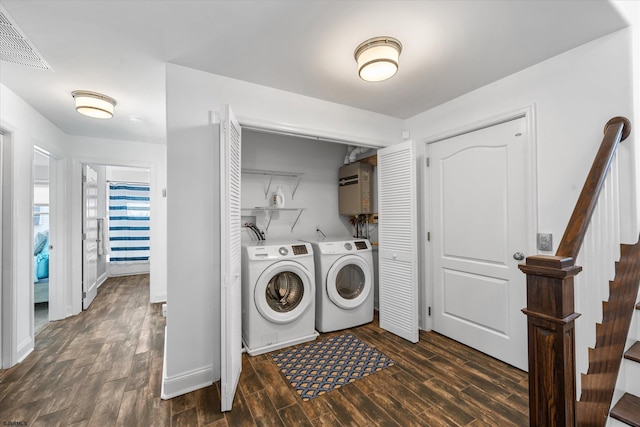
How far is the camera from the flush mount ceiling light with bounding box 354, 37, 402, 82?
5.69 ft

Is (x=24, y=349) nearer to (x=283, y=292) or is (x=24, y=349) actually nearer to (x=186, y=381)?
(x=186, y=381)

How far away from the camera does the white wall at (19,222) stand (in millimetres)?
2322

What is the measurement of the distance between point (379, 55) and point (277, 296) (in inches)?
88.2

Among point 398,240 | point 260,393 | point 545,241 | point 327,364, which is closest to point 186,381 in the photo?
point 260,393

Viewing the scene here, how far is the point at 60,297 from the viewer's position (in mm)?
3371

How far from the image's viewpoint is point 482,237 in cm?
246

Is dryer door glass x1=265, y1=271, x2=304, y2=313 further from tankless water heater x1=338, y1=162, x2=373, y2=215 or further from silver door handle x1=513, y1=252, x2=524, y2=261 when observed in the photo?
silver door handle x1=513, y1=252, x2=524, y2=261

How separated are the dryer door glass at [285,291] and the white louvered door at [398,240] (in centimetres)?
95

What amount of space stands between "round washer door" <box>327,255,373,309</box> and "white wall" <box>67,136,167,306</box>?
2588 millimetres

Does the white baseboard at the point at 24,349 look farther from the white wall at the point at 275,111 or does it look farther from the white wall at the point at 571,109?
the white wall at the point at 571,109

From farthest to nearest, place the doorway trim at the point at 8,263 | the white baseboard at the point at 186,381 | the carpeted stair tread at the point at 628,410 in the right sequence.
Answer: the doorway trim at the point at 8,263 → the white baseboard at the point at 186,381 → the carpeted stair tread at the point at 628,410

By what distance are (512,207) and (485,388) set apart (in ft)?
4.49

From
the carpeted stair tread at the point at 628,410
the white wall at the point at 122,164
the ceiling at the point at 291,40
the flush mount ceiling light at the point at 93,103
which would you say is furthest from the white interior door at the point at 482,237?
the white wall at the point at 122,164

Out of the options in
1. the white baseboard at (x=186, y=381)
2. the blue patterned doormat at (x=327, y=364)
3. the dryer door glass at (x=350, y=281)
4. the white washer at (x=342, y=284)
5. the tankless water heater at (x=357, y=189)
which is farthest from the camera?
the tankless water heater at (x=357, y=189)
